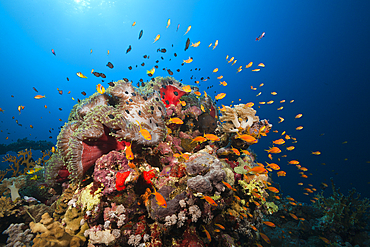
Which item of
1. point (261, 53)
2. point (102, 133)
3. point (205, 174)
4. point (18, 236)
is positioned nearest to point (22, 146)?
point (18, 236)

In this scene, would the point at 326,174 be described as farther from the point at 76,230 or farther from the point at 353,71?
the point at 76,230

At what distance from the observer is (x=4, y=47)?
Answer: 68.0 m

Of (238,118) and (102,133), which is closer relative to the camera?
(102,133)

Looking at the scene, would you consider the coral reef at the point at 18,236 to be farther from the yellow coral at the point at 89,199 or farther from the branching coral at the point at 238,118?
the branching coral at the point at 238,118

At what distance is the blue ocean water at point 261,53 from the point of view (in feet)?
130

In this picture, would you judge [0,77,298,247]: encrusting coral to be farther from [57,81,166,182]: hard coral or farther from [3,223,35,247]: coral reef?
[3,223,35,247]: coral reef

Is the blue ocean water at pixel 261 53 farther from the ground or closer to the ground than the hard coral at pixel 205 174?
farther from the ground

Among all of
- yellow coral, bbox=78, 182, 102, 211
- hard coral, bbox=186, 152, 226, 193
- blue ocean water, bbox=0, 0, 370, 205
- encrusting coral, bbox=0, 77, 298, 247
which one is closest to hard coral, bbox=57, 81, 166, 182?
encrusting coral, bbox=0, 77, 298, 247

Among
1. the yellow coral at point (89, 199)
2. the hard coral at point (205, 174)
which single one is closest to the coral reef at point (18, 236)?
the yellow coral at point (89, 199)

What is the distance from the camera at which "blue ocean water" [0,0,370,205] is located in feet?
130

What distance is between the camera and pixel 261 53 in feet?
212

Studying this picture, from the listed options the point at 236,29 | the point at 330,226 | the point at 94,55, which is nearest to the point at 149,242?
the point at 330,226

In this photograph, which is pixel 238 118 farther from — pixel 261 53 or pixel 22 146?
pixel 261 53

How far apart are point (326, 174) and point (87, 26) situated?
108929 mm
